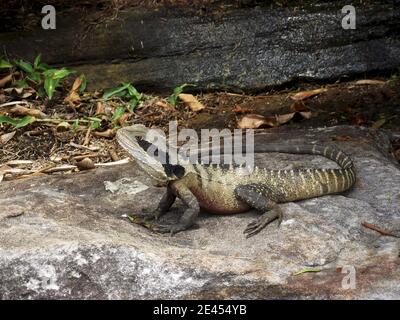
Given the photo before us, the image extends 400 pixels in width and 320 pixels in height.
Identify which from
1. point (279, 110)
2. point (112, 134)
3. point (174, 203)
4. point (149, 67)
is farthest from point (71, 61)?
point (174, 203)

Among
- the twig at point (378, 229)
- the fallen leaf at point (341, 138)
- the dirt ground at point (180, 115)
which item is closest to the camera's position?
the twig at point (378, 229)

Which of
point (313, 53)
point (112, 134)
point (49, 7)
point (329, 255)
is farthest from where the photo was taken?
point (49, 7)

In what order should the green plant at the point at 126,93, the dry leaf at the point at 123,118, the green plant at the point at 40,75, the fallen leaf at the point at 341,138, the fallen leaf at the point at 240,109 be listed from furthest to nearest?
the green plant at the point at 126,93 < the green plant at the point at 40,75 < the fallen leaf at the point at 240,109 < the dry leaf at the point at 123,118 < the fallen leaf at the point at 341,138

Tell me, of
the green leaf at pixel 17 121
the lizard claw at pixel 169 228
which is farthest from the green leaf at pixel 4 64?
the lizard claw at pixel 169 228

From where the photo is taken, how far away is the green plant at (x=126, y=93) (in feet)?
32.3

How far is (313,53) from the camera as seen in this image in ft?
33.7

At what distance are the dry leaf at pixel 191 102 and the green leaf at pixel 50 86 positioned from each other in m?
1.84

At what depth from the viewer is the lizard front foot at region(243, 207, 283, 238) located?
5.52 meters

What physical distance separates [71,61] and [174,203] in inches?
189

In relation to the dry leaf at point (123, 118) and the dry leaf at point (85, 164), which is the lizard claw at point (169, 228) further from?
the dry leaf at point (123, 118)

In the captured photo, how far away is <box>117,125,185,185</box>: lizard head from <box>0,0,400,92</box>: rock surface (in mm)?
4450

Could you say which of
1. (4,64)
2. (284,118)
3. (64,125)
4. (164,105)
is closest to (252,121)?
(284,118)

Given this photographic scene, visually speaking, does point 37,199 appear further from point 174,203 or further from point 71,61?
point 71,61

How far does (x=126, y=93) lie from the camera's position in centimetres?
1002
